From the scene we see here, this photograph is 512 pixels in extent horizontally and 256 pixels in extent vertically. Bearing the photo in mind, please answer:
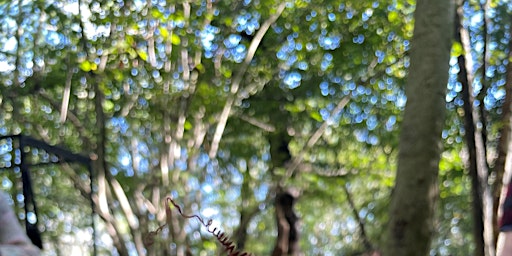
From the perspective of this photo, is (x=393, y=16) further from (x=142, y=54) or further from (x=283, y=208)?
(x=283, y=208)

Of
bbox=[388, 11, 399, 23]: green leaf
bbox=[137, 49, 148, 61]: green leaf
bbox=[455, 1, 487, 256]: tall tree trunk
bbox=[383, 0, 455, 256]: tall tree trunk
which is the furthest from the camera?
bbox=[388, 11, 399, 23]: green leaf

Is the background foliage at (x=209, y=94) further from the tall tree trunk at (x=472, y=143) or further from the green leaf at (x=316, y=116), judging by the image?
the tall tree trunk at (x=472, y=143)

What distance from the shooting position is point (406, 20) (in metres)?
9.51

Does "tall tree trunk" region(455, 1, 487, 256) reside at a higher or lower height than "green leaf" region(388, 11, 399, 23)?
lower

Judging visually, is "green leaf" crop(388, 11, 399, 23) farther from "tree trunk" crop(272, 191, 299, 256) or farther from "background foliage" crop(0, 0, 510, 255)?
"tree trunk" crop(272, 191, 299, 256)

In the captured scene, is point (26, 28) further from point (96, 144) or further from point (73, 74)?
point (96, 144)

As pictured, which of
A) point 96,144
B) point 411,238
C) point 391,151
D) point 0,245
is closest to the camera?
point 0,245

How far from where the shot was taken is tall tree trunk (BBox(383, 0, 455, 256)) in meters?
4.48

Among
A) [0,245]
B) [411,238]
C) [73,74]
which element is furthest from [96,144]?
[0,245]

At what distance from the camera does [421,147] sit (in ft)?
14.8

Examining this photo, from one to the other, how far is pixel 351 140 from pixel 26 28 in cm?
442

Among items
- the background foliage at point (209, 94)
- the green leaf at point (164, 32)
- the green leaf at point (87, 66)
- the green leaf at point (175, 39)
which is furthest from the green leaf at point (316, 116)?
the green leaf at point (87, 66)

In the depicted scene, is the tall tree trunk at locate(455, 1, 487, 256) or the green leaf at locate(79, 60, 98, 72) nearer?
the tall tree trunk at locate(455, 1, 487, 256)

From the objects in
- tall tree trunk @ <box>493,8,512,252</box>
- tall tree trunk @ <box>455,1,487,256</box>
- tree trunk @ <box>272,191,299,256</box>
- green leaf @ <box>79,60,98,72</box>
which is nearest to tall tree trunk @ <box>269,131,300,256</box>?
tree trunk @ <box>272,191,299,256</box>
